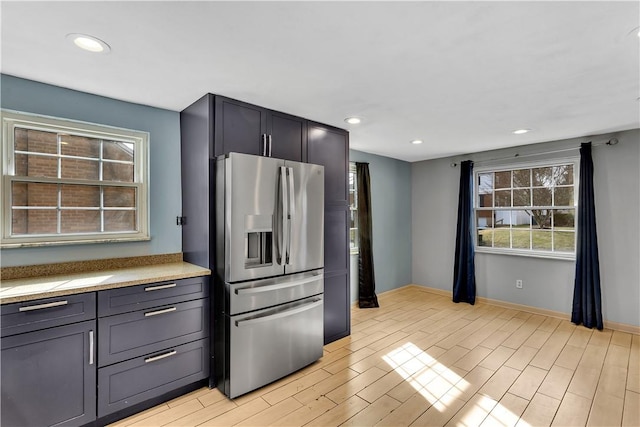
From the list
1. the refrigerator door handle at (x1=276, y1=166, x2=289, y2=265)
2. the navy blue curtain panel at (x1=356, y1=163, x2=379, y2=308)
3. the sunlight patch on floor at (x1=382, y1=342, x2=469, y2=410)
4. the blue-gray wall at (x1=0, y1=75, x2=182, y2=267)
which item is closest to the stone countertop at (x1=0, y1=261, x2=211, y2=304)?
the blue-gray wall at (x1=0, y1=75, x2=182, y2=267)

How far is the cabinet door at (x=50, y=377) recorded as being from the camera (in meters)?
1.77

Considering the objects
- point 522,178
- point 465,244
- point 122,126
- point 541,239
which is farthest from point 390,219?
point 122,126

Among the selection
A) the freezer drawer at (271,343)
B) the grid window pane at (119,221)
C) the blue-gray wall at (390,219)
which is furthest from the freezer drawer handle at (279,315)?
the blue-gray wall at (390,219)

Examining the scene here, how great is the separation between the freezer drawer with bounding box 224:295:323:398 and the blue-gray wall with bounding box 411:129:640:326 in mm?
3206

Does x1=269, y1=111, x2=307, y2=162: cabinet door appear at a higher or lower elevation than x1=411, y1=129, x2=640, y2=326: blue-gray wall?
higher

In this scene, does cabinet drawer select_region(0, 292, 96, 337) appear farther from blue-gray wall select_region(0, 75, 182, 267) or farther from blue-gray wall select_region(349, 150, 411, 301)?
→ blue-gray wall select_region(349, 150, 411, 301)

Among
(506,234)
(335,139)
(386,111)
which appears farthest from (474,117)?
(506,234)

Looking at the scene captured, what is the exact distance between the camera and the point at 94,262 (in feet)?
8.26

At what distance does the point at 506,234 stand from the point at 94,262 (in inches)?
202

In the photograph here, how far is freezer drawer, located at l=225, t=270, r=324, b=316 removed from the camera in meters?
2.43

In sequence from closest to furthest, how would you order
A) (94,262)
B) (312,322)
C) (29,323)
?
(29,323) < (94,262) < (312,322)

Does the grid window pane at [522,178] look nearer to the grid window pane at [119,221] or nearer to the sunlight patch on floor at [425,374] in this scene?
the sunlight patch on floor at [425,374]

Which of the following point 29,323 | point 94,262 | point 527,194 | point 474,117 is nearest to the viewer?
point 29,323

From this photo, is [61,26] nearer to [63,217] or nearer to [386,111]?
[63,217]
